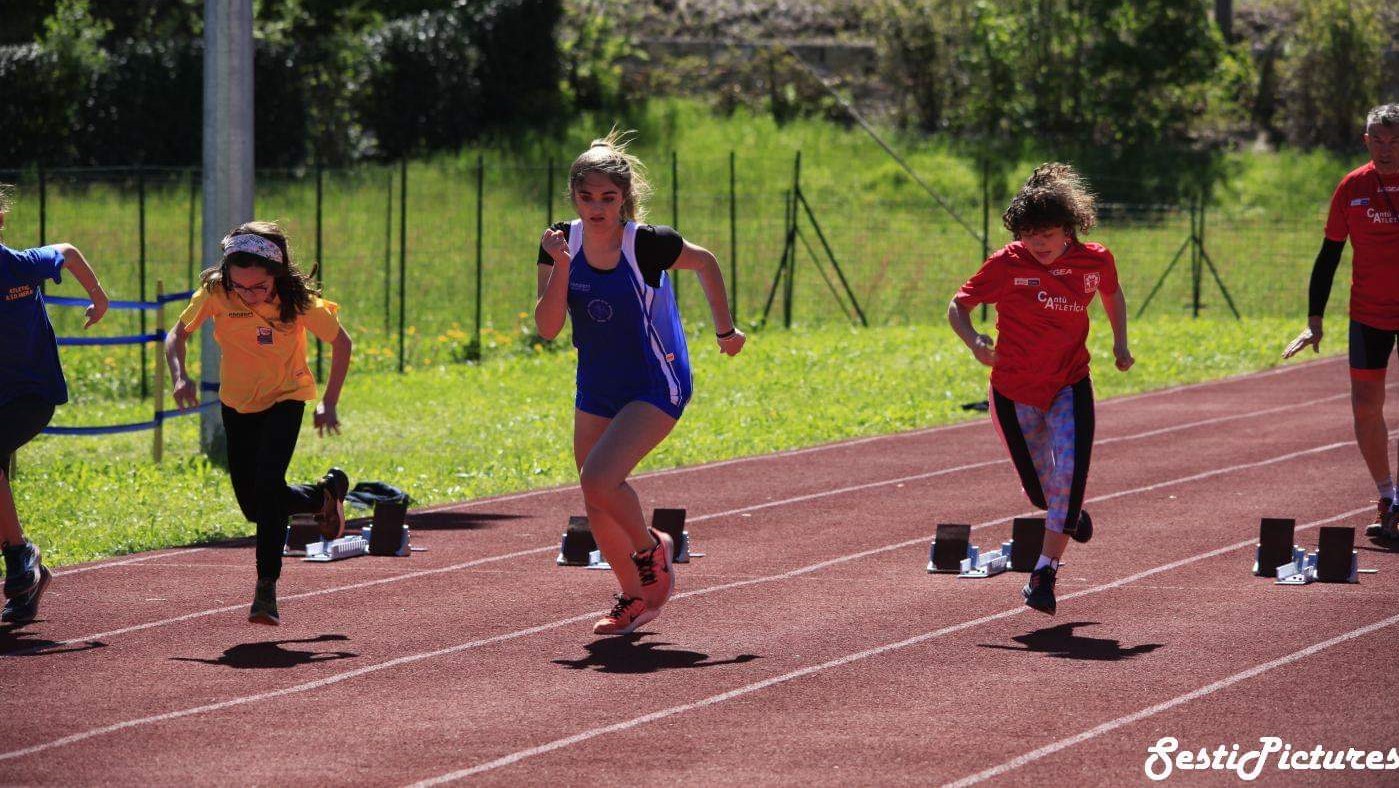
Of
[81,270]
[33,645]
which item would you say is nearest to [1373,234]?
[81,270]

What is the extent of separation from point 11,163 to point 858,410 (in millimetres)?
20023

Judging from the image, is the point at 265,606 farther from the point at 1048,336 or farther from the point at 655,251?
the point at 1048,336

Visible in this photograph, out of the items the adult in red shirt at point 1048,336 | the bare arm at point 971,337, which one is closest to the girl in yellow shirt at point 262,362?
the bare arm at point 971,337

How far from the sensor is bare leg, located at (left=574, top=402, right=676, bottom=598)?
7859 millimetres

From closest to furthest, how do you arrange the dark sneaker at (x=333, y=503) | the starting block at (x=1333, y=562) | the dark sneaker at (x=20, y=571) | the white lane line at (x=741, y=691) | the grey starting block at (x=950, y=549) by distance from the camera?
the white lane line at (x=741, y=691) → the dark sneaker at (x=20, y=571) → the starting block at (x=1333, y=562) → the dark sneaker at (x=333, y=503) → the grey starting block at (x=950, y=549)

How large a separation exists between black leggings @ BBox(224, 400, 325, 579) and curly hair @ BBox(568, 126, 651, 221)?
1.64 meters

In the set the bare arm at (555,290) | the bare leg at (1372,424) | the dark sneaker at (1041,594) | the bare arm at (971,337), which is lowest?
the dark sneaker at (1041,594)

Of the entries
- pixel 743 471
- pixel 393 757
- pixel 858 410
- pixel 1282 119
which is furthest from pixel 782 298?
pixel 393 757

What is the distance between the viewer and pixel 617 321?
311 inches

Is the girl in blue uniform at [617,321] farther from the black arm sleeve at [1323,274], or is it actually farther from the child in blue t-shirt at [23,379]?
the black arm sleeve at [1323,274]

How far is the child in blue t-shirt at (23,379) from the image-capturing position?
844 cm

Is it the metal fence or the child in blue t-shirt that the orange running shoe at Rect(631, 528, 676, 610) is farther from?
the metal fence

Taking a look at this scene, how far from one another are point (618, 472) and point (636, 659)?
0.75 m

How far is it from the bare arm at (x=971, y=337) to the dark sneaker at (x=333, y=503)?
9.90 ft
